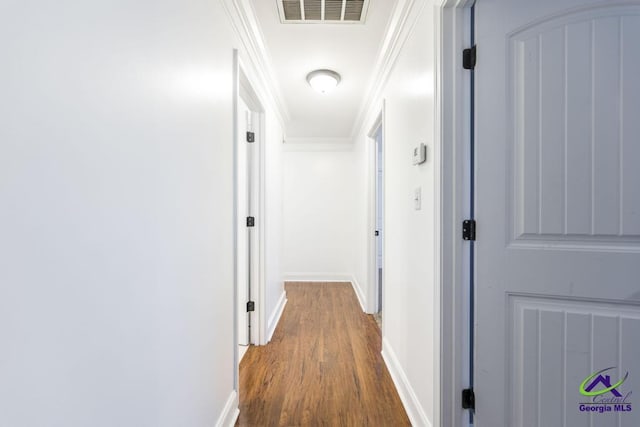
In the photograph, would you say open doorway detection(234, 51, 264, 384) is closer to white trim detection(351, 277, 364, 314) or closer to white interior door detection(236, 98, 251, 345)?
white interior door detection(236, 98, 251, 345)

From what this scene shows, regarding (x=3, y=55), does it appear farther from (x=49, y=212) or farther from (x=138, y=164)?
(x=138, y=164)

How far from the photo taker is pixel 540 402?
1.14 m

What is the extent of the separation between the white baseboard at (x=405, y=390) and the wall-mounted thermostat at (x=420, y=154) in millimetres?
1302

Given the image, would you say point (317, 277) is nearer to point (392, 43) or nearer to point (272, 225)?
point (272, 225)

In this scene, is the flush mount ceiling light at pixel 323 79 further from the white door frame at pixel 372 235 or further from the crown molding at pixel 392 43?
the white door frame at pixel 372 235

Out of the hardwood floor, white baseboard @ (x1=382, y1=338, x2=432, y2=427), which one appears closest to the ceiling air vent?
white baseboard @ (x1=382, y1=338, x2=432, y2=427)

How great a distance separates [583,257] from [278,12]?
2090 millimetres

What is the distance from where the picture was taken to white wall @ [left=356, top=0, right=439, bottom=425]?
145cm

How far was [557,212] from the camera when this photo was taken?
1112mm

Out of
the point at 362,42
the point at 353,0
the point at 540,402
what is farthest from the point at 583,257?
the point at 362,42

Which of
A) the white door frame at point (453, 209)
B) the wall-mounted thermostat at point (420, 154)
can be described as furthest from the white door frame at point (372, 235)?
the white door frame at point (453, 209)

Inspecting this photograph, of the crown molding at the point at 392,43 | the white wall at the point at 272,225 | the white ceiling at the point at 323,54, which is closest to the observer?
the crown molding at the point at 392,43

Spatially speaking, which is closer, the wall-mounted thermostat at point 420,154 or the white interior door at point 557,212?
the white interior door at point 557,212

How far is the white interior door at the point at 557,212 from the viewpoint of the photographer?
102 cm
